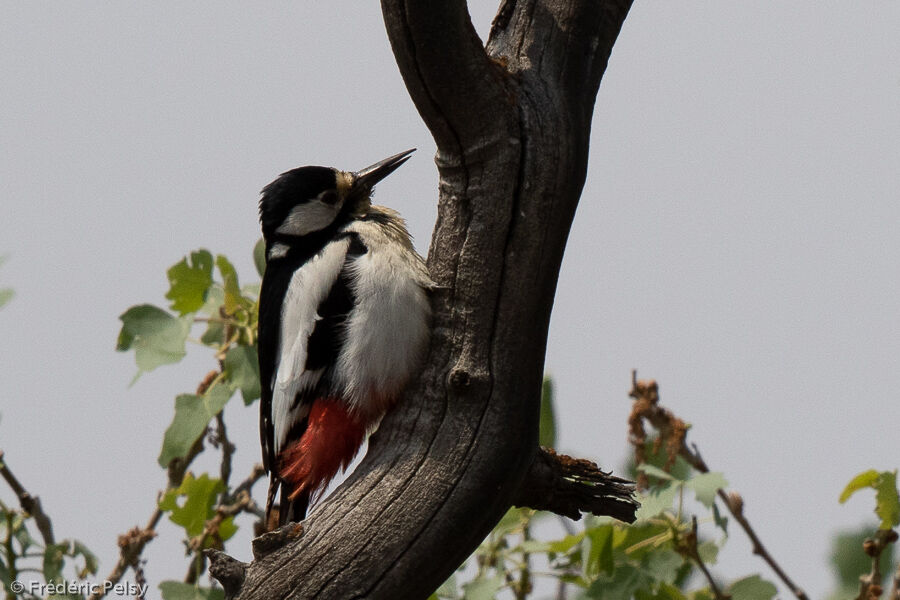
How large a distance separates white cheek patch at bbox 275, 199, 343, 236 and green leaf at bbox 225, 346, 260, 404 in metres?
0.44

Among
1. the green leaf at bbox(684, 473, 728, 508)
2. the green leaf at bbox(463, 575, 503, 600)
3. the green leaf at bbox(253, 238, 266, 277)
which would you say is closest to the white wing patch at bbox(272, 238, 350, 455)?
the green leaf at bbox(253, 238, 266, 277)

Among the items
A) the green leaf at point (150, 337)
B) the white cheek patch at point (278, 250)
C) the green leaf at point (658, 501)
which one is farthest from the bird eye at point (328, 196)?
the green leaf at point (658, 501)

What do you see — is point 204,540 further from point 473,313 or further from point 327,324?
point 473,313

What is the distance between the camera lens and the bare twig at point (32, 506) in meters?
3.54

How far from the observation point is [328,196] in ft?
11.7

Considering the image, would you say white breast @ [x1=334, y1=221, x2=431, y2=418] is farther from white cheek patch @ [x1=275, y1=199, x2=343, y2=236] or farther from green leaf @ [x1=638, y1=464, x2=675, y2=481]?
green leaf @ [x1=638, y1=464, x2=675, y2=481]

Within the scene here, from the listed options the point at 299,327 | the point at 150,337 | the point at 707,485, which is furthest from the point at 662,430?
the point at 150,337

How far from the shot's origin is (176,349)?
3564mm

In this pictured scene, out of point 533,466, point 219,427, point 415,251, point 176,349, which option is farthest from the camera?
point 219,427

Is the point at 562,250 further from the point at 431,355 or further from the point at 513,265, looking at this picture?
the point at 431,355

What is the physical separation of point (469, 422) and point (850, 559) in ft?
7.84

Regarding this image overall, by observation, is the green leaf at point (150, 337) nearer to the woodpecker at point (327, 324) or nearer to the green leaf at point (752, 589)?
the woodpecker at point (327, 324)

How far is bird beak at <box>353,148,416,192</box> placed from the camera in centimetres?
365

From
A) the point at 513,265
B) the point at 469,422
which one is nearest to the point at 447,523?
the point at 469,422
